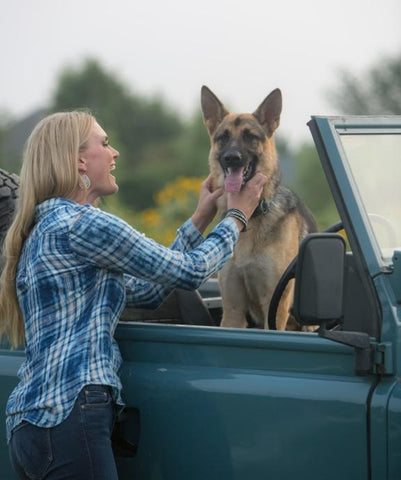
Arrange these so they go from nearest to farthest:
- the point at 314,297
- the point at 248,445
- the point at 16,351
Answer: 1. the point at 314,297
2. the point at 248,445
3. the point at 16,351

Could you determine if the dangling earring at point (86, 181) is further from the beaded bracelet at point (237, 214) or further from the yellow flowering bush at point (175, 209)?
the yellow flowering bush at point (175, 209)

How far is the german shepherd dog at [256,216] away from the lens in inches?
181

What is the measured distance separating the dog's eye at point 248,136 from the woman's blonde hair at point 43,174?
1958 mm

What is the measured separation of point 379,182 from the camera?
288cm

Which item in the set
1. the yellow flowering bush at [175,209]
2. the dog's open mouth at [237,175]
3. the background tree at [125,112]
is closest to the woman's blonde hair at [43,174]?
the dog's open mouth at [237,175]

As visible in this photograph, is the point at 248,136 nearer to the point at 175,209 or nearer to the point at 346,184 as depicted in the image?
the point at 346,184

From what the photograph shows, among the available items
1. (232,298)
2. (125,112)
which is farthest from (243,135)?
(125,112)

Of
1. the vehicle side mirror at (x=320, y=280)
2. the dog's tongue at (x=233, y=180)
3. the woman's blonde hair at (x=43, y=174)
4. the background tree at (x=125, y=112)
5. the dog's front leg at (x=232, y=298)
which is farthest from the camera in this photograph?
the background tree at (x=125, y=112)

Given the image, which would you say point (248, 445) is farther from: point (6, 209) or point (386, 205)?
point (6, 209)

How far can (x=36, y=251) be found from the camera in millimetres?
2840

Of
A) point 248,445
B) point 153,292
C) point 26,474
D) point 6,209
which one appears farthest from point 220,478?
point 6,209

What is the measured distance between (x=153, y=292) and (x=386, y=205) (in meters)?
0.87

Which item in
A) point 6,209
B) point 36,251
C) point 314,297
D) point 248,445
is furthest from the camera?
point 6,209

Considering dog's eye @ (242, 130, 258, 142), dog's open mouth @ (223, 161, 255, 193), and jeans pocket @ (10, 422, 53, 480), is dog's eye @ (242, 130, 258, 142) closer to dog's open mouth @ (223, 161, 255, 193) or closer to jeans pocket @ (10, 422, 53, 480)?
dog's open mouth @ (223, 161, 255, 193)
